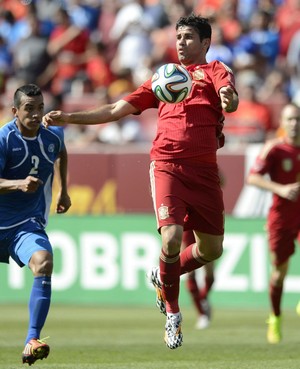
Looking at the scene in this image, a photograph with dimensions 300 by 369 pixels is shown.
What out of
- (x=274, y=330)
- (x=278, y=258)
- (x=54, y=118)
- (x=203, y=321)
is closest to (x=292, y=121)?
(x=278, y=258)

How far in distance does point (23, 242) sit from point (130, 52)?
38.6ft

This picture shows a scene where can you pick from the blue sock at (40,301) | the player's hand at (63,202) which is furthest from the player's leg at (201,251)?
the blue sock at (40,301)

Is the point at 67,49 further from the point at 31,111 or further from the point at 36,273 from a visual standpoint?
the point at 36,273

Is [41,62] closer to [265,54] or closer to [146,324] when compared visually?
[265,54]

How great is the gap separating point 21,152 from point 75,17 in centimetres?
1265

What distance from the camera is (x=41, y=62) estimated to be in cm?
2136

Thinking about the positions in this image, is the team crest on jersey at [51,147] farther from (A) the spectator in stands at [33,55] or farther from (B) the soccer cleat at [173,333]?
(A) the spectator in stands at [33,55]

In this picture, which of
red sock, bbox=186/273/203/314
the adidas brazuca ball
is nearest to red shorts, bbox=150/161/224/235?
the adidas brazuca ball

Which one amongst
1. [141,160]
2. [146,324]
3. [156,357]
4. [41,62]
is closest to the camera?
[156,357]

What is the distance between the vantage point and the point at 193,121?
381 inches

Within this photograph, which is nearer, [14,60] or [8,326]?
[8,326]

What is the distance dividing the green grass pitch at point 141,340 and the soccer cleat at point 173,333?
31 centimetres

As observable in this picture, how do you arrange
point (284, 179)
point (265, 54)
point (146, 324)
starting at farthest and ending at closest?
point (265, 54)
point (146, 324)
point (284, 179)

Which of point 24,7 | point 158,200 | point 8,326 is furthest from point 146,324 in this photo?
point 24,7
